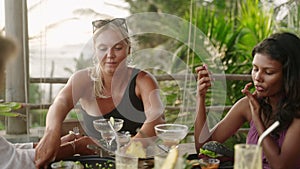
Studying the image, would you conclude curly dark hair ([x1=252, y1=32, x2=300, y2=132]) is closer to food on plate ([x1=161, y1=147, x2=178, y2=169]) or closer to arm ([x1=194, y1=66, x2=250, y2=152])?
arm ([x1=194, y1=66, x2=250, y2=152])

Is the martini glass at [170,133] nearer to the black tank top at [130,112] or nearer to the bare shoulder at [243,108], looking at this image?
the black tank top at [130,112]

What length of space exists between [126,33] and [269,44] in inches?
23.1

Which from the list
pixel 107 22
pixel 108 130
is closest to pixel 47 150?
pixel 108 130

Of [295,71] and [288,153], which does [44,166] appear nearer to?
[288,153]

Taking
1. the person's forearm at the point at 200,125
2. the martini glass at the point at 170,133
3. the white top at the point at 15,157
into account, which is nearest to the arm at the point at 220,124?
the person's forearm at the point at 200,125

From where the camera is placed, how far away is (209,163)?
1.52m

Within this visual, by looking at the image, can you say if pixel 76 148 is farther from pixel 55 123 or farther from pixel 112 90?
pixel 112 90

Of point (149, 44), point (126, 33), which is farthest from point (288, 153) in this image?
point (149, 44)

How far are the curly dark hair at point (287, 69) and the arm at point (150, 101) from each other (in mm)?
469

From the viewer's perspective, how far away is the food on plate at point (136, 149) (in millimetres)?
1546

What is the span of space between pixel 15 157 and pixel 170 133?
592 mm

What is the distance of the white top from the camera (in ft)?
5.50

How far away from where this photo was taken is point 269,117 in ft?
6.26

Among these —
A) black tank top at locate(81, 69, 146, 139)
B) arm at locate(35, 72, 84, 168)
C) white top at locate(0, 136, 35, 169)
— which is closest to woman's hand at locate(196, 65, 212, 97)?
black tank top at locate(81, 69, 146, 139)
